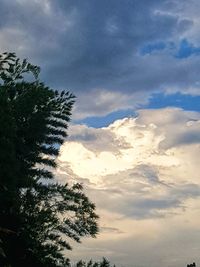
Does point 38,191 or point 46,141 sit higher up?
point 46,141

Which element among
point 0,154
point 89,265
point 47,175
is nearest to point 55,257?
point 89,265

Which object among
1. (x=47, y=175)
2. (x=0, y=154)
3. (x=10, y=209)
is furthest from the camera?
(x=47, y=175)

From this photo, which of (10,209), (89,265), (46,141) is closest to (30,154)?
(46,141)

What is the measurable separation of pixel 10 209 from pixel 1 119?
593 centimetres

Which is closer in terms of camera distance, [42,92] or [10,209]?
[10,209]

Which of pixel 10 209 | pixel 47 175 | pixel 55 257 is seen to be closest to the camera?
pixel 10 209

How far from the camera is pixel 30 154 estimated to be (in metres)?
39.9

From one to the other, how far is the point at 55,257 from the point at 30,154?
7.11 m

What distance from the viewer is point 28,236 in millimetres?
36531

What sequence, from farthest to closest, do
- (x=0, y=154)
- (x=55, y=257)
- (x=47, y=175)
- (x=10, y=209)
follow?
(x=47, y=175) < (x=55, y=257) < (x=10, y=209) < (x=0, y=154)

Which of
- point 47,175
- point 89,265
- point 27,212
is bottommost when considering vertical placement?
point 89,265

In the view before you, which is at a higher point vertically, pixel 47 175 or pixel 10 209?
pixel 47 175

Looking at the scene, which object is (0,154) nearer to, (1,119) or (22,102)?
(1,119)

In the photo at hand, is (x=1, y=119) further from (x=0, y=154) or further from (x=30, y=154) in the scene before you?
(x=30, y=154)
